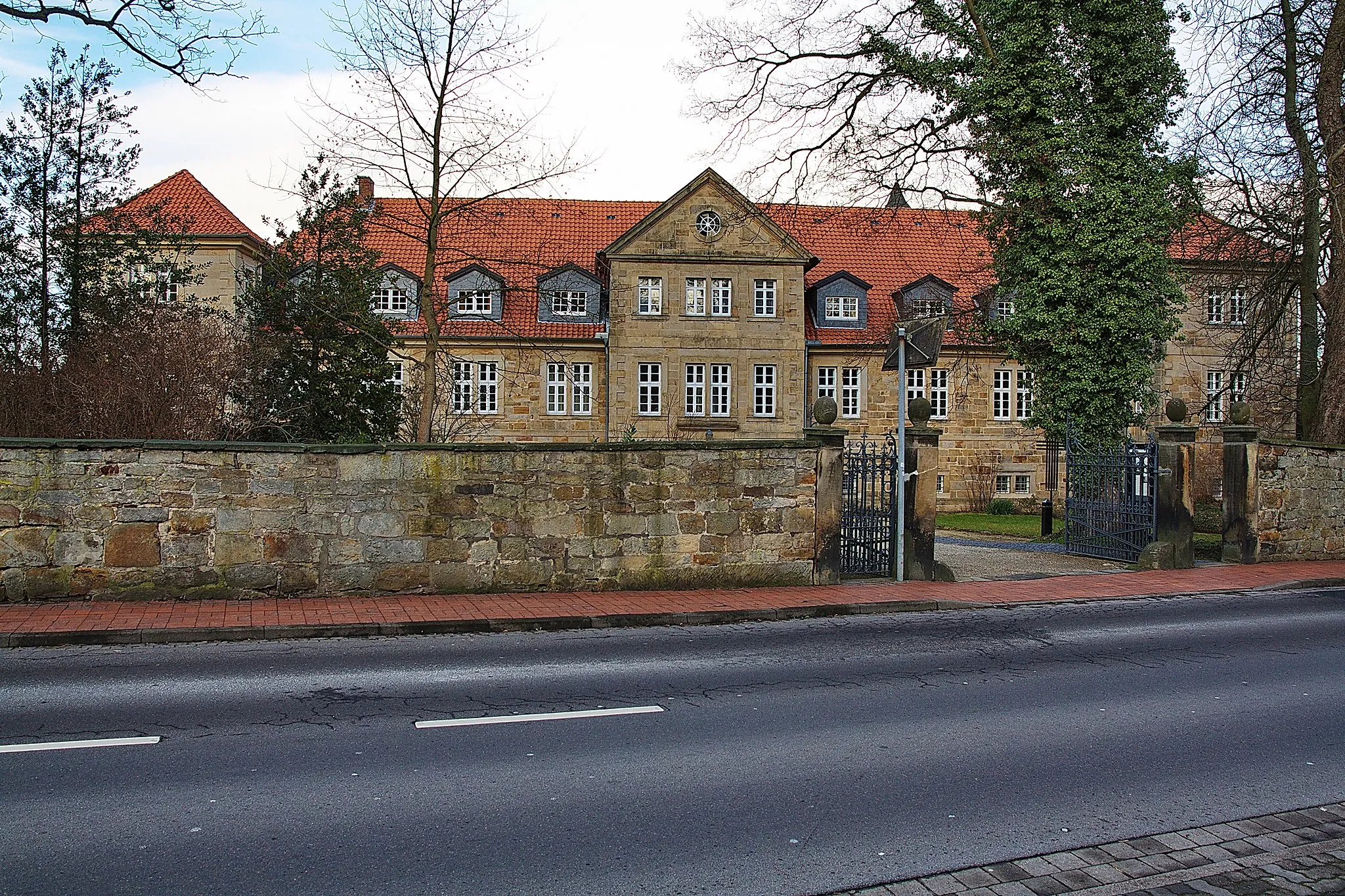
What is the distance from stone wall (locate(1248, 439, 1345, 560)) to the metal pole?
6.86 metres

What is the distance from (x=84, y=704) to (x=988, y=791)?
5709mm

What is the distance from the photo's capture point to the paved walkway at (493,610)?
31.9 ft

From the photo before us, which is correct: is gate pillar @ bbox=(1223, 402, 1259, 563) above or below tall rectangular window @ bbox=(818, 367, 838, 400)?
below

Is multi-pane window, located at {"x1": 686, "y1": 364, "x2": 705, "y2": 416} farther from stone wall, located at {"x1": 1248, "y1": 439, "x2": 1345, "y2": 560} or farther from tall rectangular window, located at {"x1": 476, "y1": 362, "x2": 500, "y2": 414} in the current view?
stone wall, located at {"x1": 1248, "y1": 439, "x2": 1345, "y2": 560}

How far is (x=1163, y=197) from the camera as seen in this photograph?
19797 millimetres

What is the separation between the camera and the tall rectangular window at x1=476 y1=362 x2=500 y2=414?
3856 cm

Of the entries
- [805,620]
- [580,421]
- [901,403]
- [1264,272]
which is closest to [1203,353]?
[1264,272]

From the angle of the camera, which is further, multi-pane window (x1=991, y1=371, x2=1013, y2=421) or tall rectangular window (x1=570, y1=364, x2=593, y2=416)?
multi-pane window (x1=991, y1=371, x2=1013, y2=421)

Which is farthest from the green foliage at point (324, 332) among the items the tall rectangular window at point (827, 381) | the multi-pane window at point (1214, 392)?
the multi-pane window at point (1214, 392)

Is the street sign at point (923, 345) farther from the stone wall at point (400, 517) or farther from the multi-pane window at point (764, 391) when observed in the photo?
the multi-pane window at point (764, 391)

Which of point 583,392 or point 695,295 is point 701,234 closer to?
point 695,295

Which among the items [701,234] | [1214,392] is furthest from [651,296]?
[1214,392]

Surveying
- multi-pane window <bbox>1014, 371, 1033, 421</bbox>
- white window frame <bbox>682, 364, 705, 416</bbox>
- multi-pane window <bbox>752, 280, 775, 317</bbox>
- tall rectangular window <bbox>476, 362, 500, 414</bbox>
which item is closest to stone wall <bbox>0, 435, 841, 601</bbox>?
white window frame <bbox>682, 364, 705, 416</bbox>

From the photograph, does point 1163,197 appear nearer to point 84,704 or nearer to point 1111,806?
point 1111,806
